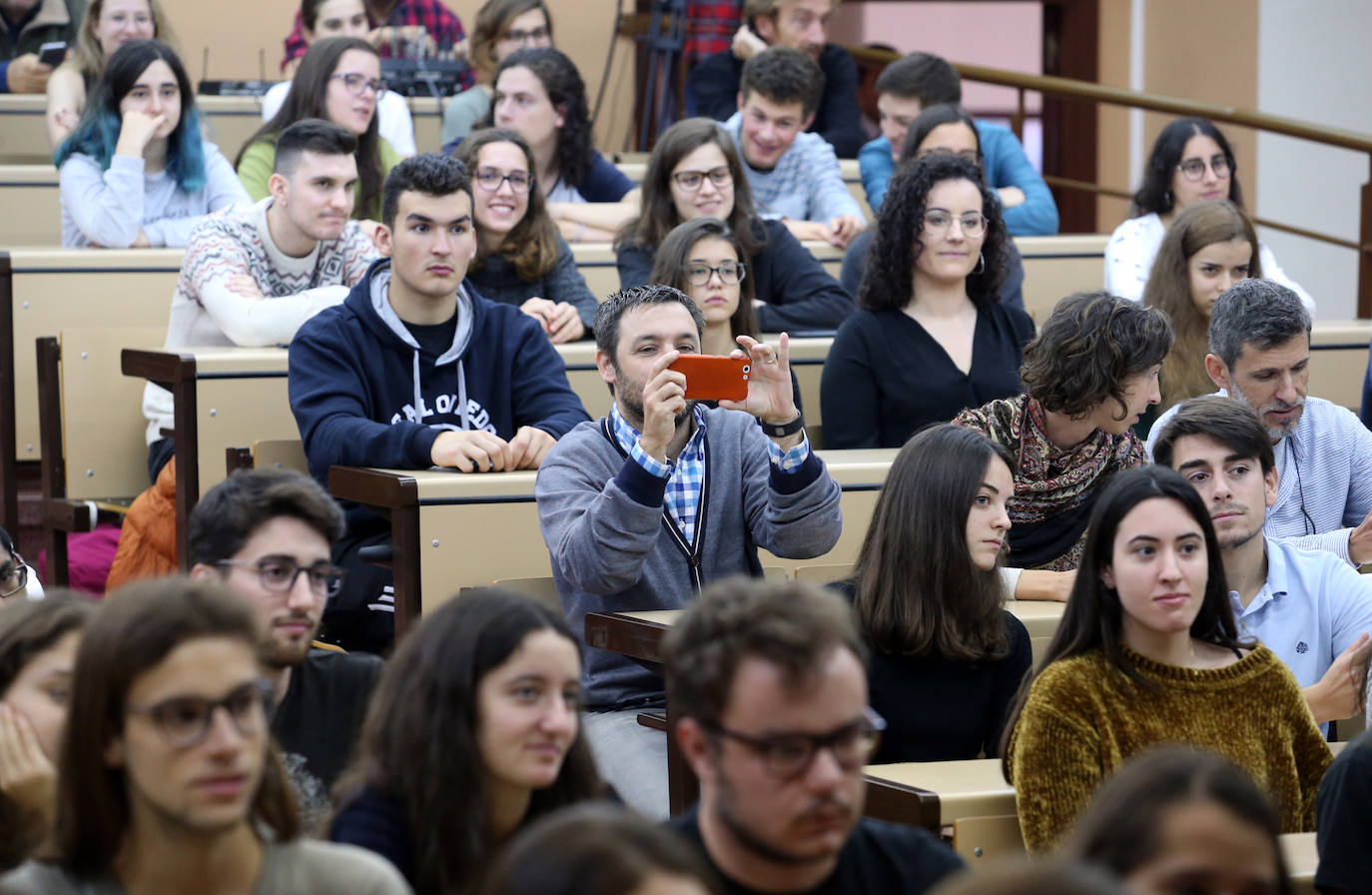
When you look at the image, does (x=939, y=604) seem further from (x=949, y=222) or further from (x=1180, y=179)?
(x=1180, y=179)

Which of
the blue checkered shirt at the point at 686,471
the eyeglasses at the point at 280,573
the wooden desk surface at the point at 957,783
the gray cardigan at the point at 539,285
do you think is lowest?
the wooden desk surface at the point at 957,783

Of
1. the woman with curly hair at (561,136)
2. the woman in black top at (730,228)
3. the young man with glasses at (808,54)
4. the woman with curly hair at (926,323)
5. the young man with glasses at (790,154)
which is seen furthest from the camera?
the young man with glasses at (808,54)

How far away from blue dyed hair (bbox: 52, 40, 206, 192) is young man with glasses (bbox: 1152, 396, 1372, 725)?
2979 millimetres

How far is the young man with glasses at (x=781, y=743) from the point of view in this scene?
58.9 inches

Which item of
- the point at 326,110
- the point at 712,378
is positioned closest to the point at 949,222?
the point at 712,378

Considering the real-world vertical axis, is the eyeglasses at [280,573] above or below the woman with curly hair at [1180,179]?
below

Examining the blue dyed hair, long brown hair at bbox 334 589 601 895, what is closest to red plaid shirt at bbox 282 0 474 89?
the blue dyed hair

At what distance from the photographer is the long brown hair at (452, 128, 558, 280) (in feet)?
13.3

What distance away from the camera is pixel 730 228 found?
13.9 ft

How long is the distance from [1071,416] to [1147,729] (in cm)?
95

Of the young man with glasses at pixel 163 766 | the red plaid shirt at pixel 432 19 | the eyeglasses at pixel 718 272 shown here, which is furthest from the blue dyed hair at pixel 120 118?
the young man with glasses at pixel 163 766

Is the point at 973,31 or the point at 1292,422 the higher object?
the point at 973,31

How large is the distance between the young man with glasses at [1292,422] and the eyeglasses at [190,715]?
2164mm

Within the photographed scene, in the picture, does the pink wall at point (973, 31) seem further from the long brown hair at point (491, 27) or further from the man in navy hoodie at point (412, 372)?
the man in navy hoodie at point (412, 372)
